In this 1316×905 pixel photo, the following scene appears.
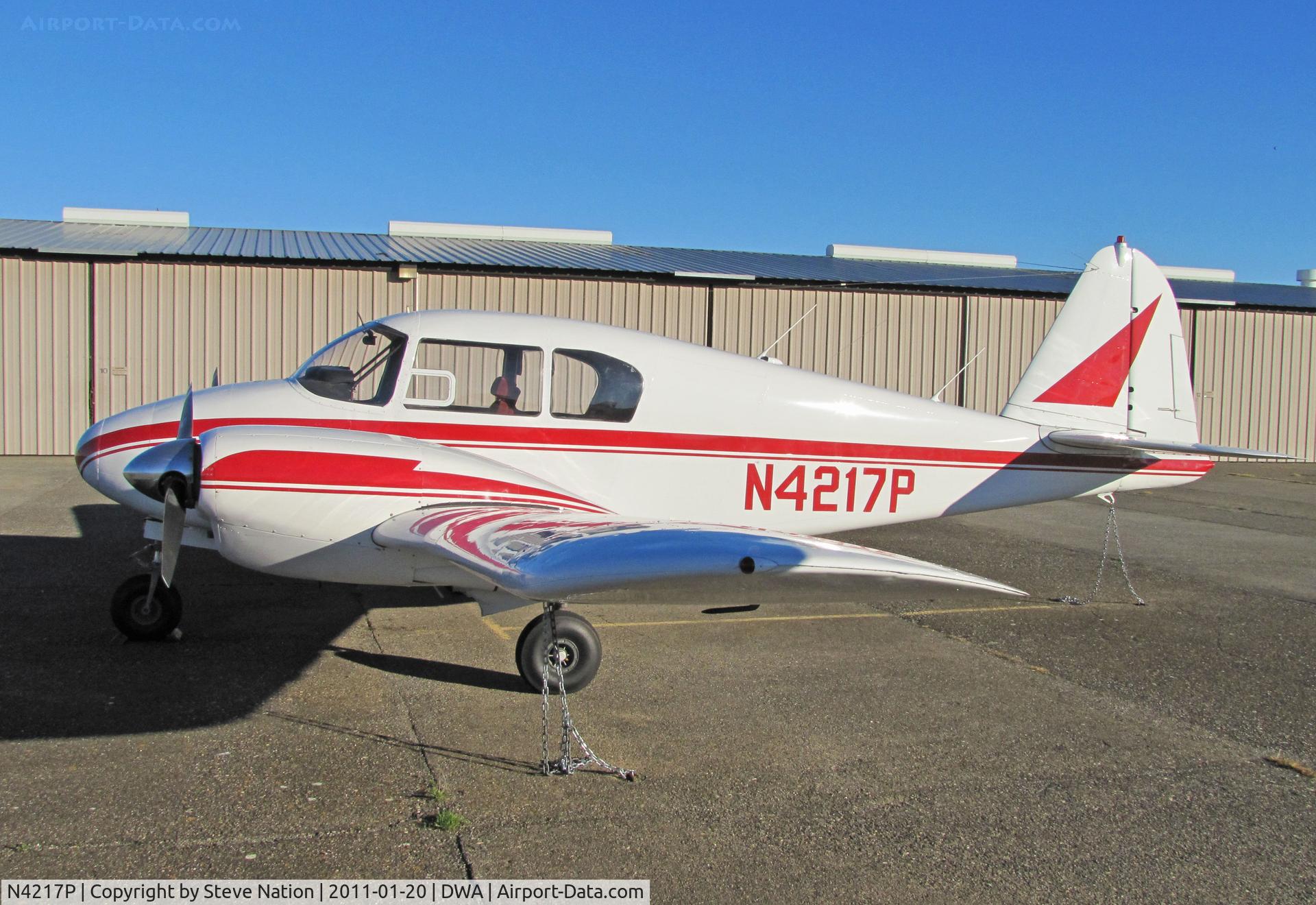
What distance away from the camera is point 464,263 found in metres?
20.6

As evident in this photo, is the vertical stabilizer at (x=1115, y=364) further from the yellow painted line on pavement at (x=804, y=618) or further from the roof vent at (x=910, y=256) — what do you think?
the roof vent at (x=910, y=256)

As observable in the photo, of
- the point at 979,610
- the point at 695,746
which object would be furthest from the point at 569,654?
the point at 979,610

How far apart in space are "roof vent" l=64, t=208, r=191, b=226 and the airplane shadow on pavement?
17.1 meters

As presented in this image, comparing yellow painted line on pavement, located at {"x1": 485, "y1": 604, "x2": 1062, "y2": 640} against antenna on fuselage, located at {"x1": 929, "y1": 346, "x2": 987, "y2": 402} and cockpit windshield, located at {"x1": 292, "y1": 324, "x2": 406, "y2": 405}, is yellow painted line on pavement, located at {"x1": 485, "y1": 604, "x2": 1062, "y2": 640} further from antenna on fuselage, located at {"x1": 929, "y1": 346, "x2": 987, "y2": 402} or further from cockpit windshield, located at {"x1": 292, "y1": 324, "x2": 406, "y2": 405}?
cockpit windshield, located at {"x1": 292, "y1": 324, "x2": 406, "y2": 405}

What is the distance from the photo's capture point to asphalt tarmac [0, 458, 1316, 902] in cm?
386

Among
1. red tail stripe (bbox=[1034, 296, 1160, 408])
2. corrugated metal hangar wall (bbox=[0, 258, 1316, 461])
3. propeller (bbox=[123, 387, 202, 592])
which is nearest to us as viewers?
propeller (bbox=[123, 387, 202, 592])

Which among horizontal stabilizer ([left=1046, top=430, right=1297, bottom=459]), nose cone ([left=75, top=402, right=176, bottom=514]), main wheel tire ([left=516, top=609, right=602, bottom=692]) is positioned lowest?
main wheel tire ([left=516, top=609, right=602, bottom=692])

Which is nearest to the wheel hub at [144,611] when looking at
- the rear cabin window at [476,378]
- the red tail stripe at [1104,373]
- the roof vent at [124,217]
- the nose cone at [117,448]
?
the nose cone at [117,448]

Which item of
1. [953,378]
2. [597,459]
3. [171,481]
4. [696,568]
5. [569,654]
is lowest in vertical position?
[569,654]

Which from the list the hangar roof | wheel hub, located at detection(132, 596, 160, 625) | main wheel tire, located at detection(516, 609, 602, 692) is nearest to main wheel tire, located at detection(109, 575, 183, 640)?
wheel hub, located at detection(132, 596, 160, 625)

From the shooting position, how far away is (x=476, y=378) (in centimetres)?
713

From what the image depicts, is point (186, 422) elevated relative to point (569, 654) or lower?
elevated

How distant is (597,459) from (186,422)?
2.84m

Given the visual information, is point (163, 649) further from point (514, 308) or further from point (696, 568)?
point (514, 308)
